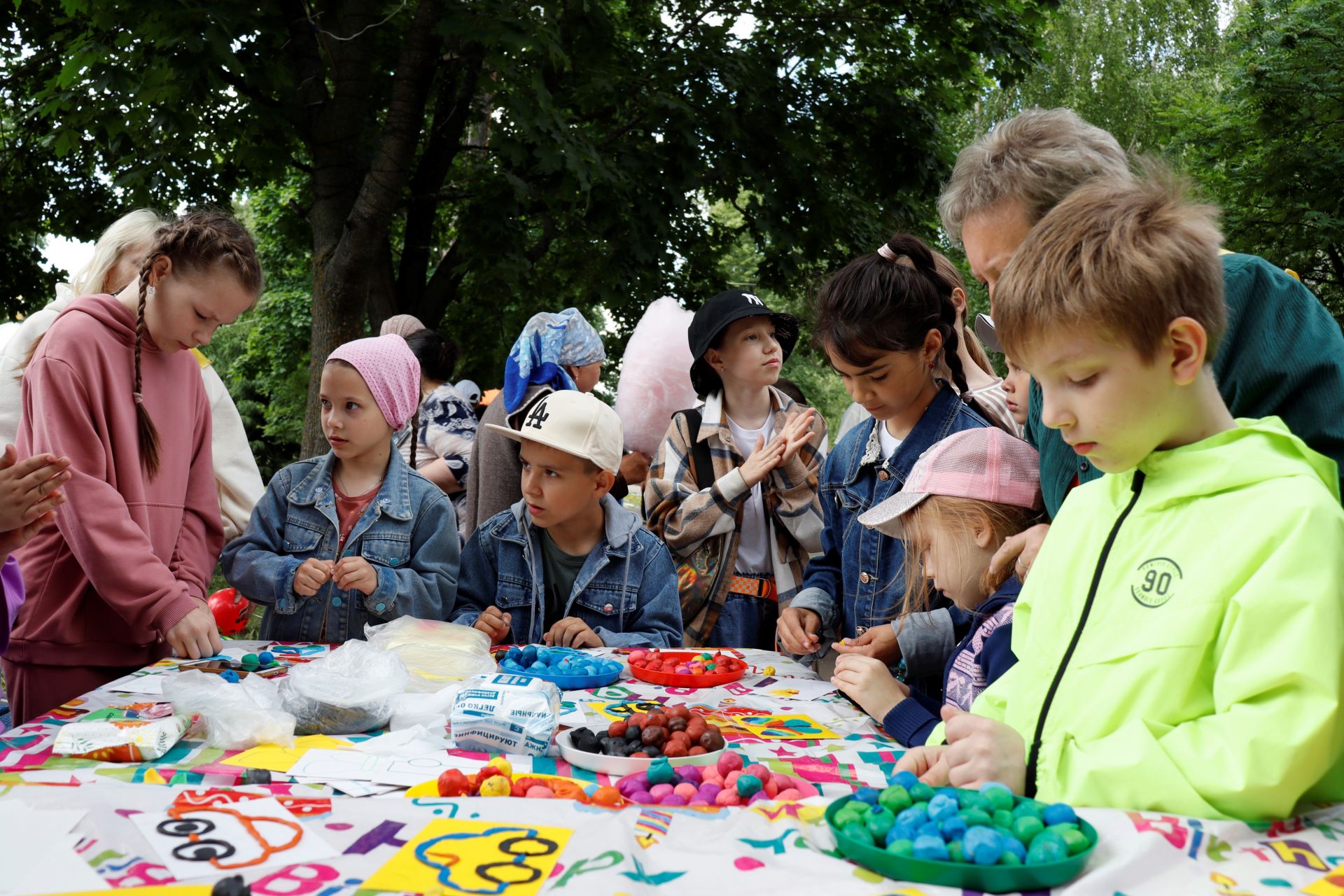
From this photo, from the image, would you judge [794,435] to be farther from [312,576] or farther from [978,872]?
[978,872]

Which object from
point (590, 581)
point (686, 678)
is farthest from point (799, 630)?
point (590, 581)

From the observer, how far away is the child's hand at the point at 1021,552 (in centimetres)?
215

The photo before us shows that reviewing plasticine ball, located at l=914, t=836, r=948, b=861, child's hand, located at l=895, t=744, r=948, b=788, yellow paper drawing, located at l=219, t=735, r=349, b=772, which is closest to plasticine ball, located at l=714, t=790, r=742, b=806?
child's hand, located at l=895, t=744, r=948, b=788

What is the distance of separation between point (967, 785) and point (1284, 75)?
12.7 meters

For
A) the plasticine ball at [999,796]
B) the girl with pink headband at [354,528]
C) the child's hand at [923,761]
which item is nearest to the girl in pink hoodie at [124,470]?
the girl with pink headband at [354,528]

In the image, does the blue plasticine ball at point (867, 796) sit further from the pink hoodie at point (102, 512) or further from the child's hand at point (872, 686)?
the pink hoodie at point (102, 512)

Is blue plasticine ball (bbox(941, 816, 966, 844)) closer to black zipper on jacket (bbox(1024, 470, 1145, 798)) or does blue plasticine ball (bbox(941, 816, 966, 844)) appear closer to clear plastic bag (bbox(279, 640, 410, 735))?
black zipper on jacket (bbox(1024, 470, 1145, 798))

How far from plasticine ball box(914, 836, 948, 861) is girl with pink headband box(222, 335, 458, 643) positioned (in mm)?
2079

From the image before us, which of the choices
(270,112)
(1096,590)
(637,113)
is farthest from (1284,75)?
(1096,590)

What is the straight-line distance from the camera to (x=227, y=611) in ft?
10.8

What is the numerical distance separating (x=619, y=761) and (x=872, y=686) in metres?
0.65

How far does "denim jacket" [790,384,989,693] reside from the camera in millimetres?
2949

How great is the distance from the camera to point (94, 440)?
2803 millimetres

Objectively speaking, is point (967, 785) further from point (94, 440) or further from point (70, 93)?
point (70, 93)
